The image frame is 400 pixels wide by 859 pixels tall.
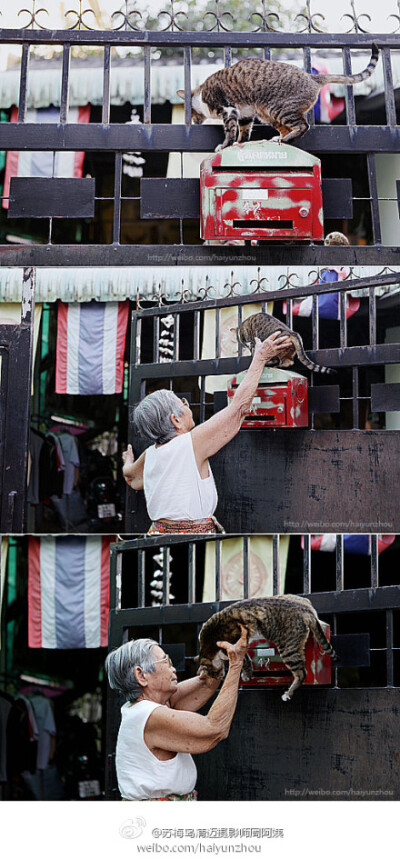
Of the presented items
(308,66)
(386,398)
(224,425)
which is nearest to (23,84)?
(308,66)

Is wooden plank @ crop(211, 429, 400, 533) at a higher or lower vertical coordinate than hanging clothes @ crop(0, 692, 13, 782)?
higher

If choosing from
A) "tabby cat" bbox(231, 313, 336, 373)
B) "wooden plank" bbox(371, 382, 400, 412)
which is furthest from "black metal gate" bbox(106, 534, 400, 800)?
"tabby cat" bbox(231, 313, 336, 373)

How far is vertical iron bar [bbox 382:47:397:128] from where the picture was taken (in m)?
5.75

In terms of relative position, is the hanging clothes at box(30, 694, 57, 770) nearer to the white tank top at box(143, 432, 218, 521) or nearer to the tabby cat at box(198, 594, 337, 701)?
the tabby cat at box(198, 594, 337, 701)

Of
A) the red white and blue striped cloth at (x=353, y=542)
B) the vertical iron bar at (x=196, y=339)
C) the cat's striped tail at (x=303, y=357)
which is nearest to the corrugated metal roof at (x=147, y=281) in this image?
the vertical iron bar at (x=196, y=339)

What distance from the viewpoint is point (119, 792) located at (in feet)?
13.9

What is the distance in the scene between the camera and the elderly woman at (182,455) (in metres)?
4.58

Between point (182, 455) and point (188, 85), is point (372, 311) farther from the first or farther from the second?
point (188, 85)

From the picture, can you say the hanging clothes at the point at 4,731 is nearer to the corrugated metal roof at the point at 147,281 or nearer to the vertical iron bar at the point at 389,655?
the vertical iron bar at the point at 389,655

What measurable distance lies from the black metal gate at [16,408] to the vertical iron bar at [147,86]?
1.52 meters

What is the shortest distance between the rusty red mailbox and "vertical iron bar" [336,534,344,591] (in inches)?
90.1

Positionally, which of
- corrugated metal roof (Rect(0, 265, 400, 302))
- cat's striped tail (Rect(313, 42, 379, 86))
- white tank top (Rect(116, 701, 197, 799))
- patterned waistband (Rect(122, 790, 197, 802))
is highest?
cat's striped tail (Rect(313, 42, 379, 86))

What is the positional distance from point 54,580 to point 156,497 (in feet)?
2.96

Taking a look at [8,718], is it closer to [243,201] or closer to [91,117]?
[243,201]
